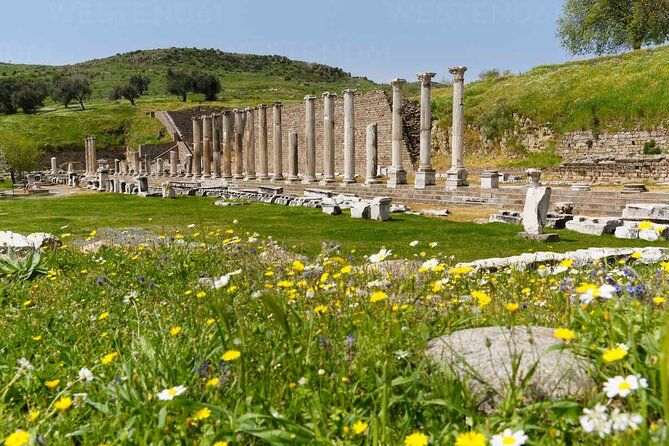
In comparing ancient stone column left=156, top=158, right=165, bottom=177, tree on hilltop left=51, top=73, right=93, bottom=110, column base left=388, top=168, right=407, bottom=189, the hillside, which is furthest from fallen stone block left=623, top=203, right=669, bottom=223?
tree on hilltop left=51, top=73, right=93, bottom=110

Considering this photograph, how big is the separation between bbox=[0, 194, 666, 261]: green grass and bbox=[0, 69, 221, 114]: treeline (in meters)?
76.7

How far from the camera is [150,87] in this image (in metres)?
117

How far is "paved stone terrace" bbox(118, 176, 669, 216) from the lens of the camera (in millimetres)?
Answer: 17844

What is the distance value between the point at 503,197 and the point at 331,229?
8.79m

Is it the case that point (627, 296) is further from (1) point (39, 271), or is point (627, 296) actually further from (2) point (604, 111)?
(2) point (604, 111)

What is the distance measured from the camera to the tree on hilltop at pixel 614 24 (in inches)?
1789

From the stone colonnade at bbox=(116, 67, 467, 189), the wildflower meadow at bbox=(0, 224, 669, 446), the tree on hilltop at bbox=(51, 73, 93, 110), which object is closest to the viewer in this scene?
the wildflower meadow at bbox=(0, 224, 669, 446)

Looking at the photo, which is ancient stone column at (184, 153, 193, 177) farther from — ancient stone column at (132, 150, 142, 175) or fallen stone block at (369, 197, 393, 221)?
fallen stone block at (369, 197, 393, 221)

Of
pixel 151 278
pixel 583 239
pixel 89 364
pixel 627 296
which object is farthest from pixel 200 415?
pixel 583 239

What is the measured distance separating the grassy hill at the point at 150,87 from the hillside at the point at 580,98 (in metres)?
46.5

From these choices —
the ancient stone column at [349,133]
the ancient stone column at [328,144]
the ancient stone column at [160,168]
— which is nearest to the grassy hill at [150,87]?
the ancient stone column at [160,168]

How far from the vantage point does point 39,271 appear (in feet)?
25.7

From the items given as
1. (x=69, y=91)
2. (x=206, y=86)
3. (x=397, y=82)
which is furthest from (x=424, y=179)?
(x=69, y=91)

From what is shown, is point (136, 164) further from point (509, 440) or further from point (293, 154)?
point (509, 440)
